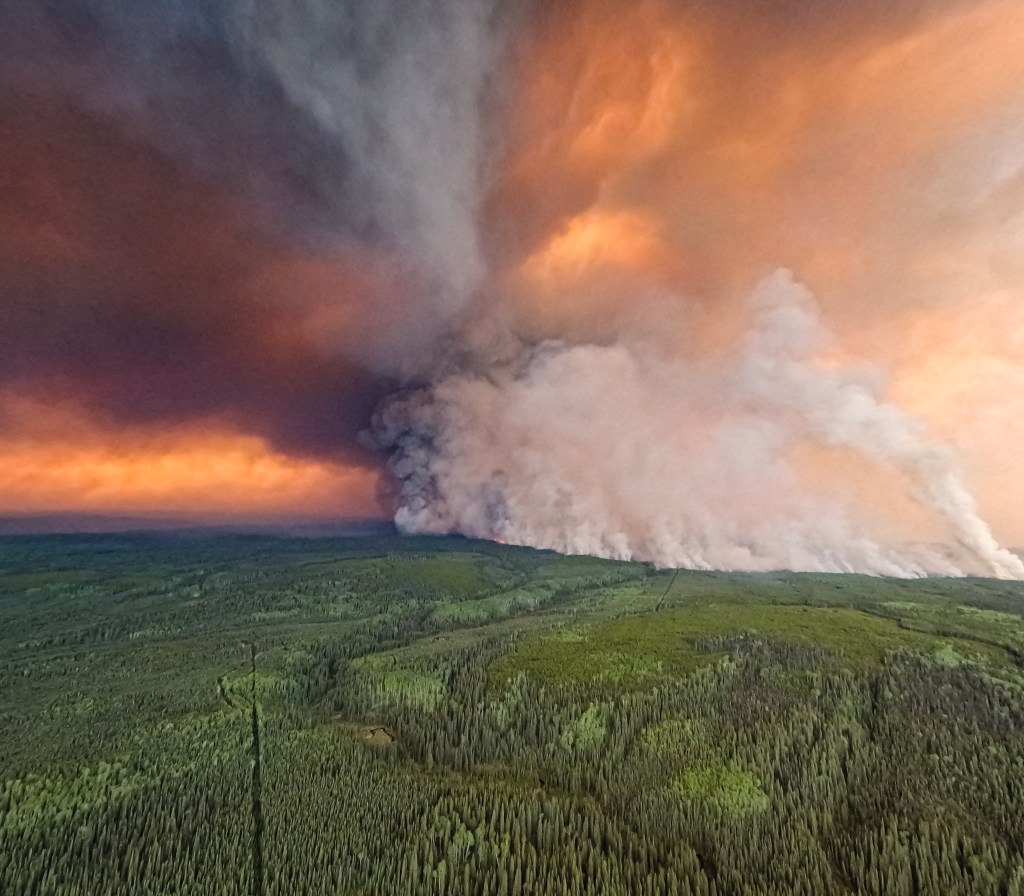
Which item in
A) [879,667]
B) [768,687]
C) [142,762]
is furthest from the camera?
[879,667]

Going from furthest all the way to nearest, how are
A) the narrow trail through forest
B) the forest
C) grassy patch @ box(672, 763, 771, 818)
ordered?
grassy patch @ box(672, 763, 771, 818), the forest, the narrow trail through forest

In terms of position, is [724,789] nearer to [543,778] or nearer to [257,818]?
[543,778]

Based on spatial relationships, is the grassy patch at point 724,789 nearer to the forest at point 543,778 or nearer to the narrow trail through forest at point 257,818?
the forest at point 543,778

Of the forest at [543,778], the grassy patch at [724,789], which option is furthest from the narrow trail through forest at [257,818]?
the grassy patch at [724,789]

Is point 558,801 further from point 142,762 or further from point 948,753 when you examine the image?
point 142,762

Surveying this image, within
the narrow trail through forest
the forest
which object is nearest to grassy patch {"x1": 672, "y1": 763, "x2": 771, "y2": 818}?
the forest

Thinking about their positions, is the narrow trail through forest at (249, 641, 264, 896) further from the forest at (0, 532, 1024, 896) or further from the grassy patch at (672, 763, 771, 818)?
the grassy patch at (672, 763, 771, 818)

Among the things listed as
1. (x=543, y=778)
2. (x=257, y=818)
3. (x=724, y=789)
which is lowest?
(x=543, y=778)

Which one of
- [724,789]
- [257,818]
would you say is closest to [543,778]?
[724,789]

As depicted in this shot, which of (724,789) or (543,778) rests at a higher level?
(724,789)

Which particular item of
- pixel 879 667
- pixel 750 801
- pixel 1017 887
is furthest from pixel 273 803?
pixel 879 667

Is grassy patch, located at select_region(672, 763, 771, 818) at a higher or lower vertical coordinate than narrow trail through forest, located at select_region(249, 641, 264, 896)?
higher
